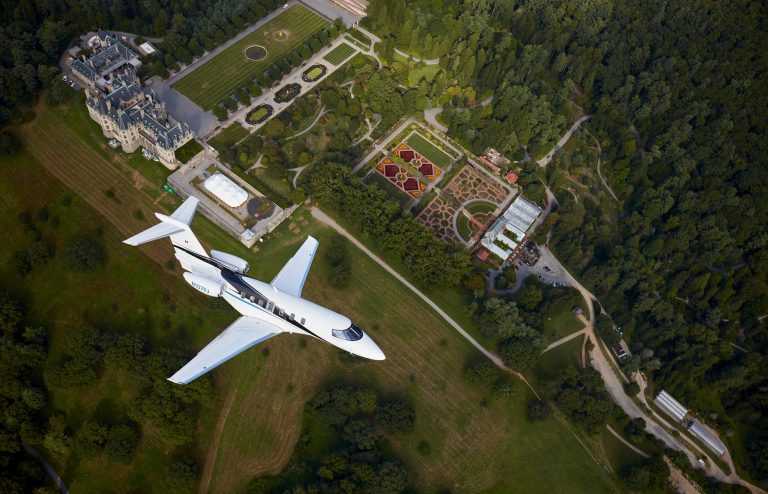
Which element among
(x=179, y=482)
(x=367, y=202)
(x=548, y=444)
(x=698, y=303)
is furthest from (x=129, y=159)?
(x=698, y=303)

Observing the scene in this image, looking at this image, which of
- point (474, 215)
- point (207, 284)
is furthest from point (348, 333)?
point (474, 215)

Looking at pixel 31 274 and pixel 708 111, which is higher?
pixel 708 111

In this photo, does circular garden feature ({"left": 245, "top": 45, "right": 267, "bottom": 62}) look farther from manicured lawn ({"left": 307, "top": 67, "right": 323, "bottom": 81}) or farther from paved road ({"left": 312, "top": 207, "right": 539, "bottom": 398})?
paved road ({"left": 312, "top": 207, "right": 539, "bottom": 398})

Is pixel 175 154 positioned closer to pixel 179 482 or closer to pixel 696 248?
pixel 179 482

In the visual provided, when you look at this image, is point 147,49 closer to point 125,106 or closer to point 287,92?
point 125,106

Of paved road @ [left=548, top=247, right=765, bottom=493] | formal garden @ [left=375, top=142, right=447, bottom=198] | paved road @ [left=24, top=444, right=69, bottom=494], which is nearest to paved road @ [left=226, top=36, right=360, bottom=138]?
formal garden @ [left=375, top=142, right=447, bottom=198]
